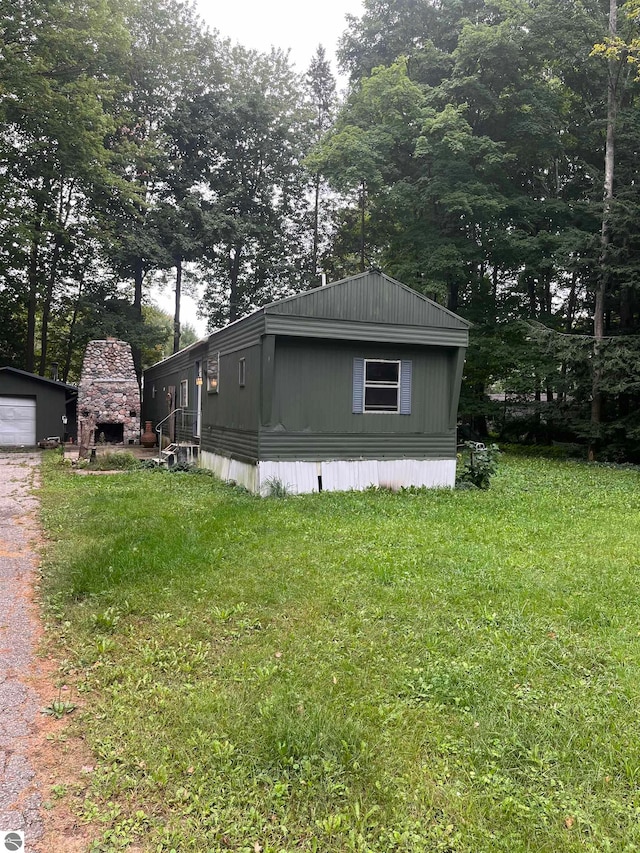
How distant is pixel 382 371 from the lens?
10.0 meters

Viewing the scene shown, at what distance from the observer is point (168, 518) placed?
6.95 metres

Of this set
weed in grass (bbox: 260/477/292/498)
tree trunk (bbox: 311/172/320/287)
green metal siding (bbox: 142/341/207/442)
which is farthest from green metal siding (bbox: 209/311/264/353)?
tree trunk (bbox: 311/172/320/287)

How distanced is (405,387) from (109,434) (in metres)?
12.5

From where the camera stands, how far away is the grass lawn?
2.11 m

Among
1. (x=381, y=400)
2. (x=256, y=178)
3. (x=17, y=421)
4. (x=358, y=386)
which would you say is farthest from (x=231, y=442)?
(x=256, y=178)

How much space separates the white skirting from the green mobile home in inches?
0.7

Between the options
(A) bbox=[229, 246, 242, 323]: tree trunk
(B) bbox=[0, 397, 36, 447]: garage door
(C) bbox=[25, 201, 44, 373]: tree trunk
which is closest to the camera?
(B) bbox=[0, 397, 36, 447]: garage door

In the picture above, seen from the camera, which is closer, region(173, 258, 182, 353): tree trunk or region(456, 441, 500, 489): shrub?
region(456, 441, 500, 489): shrub

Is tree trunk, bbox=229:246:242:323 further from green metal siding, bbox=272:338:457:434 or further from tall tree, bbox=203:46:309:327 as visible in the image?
green metal siding, bbox=272:338:457:434

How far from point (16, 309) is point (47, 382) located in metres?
7.23

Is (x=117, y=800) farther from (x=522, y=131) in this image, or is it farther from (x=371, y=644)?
Answer: (x=522, y=131)

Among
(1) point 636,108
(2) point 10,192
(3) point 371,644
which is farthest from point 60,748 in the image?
(1) point 636,108

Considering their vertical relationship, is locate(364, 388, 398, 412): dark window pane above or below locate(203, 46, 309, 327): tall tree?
below

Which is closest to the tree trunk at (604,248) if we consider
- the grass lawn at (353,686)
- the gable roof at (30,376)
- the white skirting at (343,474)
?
the white skirting at (343,474)
